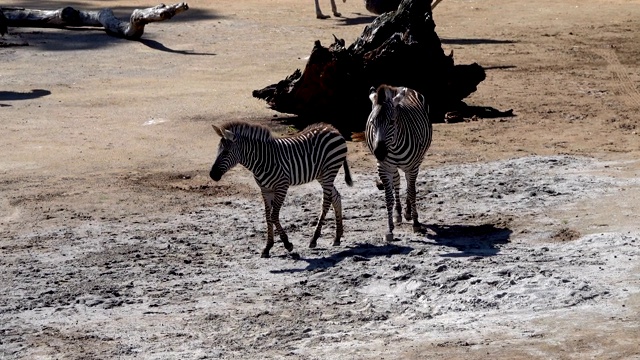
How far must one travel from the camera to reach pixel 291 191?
13.6 metres

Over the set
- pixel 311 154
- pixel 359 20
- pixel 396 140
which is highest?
pixel 396 140

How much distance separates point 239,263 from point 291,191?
9.21 feet

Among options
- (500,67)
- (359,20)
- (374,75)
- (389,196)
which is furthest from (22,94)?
(359,20)

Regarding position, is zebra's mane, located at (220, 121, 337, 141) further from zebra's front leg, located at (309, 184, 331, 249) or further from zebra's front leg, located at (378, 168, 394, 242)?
zebra's front leg, located at (378, 168, 394, 242)

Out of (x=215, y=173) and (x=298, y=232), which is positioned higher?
(x=215, y=173)

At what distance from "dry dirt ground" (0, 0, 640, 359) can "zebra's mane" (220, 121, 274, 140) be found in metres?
1.11

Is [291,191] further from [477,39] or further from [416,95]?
[477,39]

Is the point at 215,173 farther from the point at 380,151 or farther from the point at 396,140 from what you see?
the point at 396,140

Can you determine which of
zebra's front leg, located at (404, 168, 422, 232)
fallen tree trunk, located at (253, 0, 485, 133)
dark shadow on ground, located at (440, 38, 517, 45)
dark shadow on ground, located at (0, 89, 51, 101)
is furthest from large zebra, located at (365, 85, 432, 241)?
dark shadow on ground, located at (440, 38, 517, 45)

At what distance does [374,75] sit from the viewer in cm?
1712

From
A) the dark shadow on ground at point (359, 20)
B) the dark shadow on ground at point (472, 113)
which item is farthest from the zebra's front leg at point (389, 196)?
the dark shadow on ground at point (359, 20)

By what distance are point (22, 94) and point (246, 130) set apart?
9.31 meters

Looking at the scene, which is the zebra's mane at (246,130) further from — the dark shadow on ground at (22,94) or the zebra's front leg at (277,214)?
the dark shadow on ground at (22,94)

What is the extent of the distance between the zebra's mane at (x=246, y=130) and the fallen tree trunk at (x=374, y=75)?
219 inches
